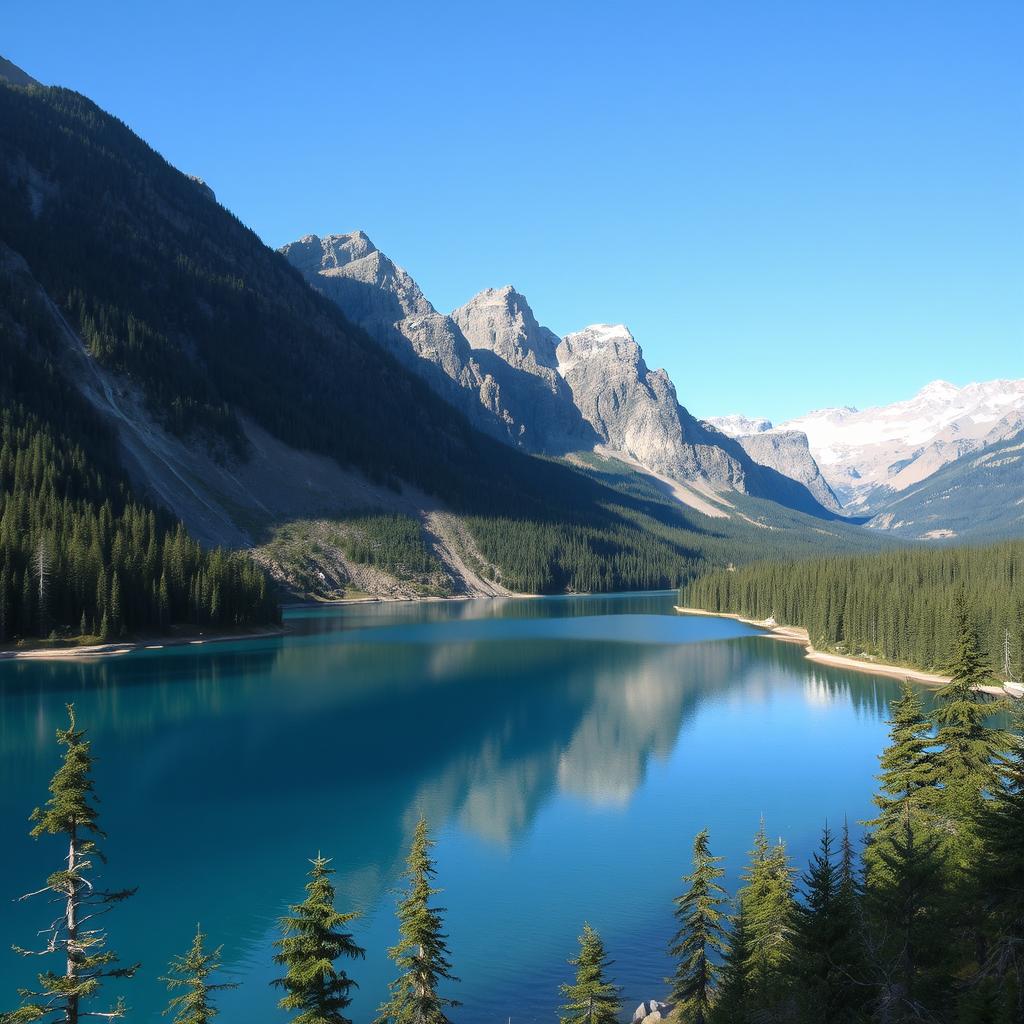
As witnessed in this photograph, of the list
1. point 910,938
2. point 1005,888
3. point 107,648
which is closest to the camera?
point 1005,888

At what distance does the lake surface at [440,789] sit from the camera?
29684mm

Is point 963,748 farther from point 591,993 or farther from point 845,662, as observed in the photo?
point 845,662

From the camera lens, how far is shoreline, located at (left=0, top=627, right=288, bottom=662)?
90188mm

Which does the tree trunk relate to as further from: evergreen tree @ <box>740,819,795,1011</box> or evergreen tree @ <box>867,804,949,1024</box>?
evergreen tree @ <box>867,804,949,1024</box>

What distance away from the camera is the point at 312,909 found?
60.5ft

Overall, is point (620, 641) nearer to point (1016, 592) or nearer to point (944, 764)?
point (1016, 592)

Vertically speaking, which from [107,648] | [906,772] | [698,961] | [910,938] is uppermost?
[910,938]

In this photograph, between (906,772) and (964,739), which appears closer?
(906,772)

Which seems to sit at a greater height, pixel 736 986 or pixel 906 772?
pixel 906 772

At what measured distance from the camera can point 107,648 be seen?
9619 centimetres

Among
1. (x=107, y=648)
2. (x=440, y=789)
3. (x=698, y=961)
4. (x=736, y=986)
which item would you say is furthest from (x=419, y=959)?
(x=107, y=648)

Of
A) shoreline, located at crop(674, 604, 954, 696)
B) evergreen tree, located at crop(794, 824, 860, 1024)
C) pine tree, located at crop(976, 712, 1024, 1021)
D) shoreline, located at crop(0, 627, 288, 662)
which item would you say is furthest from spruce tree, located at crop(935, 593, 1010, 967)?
shoreline, located at crop(0, 627, 288, 662)

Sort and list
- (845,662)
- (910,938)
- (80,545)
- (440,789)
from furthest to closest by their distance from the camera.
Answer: (845,662) → (80,545) → (440,789) → (910,938)

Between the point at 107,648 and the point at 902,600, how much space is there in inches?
3610
